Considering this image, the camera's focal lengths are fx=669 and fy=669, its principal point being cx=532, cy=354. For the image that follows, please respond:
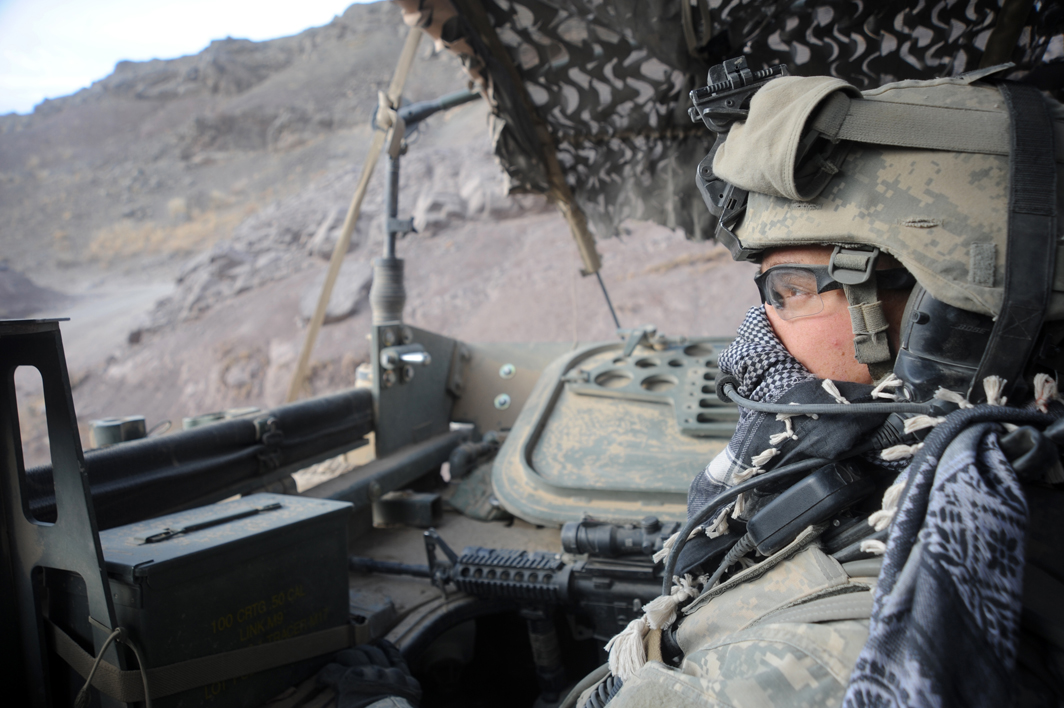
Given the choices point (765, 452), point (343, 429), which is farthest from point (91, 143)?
point (765, 452)

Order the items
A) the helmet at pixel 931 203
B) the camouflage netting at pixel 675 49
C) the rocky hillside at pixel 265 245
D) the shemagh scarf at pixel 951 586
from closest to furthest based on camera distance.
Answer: the shemagh scarf at pixel 951 586
the helmet at pixel 931 203
the camouflage netting at pixel 675 49
the rocky hillside at pixel 265 245

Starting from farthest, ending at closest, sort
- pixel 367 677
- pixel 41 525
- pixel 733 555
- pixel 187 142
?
pixel 187 142 < pixel 367 677 < pixel 41 525 < pixel 733 555

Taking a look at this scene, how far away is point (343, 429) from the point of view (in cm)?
297

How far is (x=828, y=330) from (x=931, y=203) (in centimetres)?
24

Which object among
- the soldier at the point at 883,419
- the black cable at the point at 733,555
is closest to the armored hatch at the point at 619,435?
the black cable at the point at 733,555

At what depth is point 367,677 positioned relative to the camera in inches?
67.4

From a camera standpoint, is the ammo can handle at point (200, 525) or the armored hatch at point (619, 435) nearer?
the ammo can handle at point (200, 525)

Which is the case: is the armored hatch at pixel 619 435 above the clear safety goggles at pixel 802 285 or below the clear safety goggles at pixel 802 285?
below

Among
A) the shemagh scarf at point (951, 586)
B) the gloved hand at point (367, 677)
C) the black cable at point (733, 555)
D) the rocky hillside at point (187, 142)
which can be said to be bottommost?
the gloved hand at point (367, 677)

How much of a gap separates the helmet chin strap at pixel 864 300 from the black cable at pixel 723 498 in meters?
0.18

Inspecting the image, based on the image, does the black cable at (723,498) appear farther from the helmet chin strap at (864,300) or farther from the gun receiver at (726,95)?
the gun receiver at (726,95)

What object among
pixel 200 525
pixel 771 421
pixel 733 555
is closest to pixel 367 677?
pixel 200 525

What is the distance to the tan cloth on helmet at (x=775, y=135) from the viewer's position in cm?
98

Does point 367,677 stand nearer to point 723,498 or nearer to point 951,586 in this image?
point 723,498
